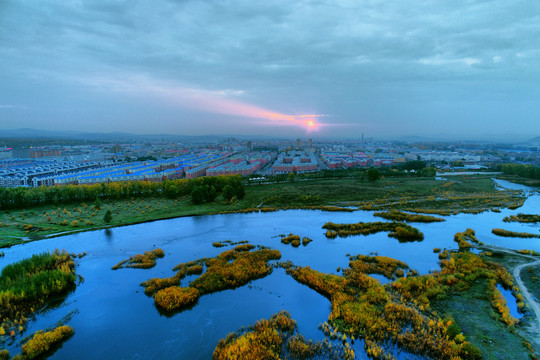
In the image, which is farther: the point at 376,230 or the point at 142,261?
the point at 376,230

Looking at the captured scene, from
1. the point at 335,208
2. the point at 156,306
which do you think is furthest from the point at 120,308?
the point at 335,208

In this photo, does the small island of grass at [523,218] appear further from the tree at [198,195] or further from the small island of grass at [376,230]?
the tree at [198,195]

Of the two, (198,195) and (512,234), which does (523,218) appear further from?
(198,195)

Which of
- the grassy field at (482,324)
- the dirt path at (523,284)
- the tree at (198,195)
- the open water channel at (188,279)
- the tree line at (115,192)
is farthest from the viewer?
the tree at (198,195)

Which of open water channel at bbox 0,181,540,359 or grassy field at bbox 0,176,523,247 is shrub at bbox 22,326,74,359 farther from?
grassy field at bbox 0,176,523,247

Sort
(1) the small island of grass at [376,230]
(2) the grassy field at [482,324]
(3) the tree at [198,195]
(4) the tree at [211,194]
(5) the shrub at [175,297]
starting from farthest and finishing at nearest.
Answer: (4) the tree at [211,194] → (3) the tree at [198,195] → (1) the small island of grass at [376,230] → (5) the shrub at [175,297] → (2) the grassy field at [482,324]

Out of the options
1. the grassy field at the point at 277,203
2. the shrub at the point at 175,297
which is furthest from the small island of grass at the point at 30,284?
the grassy field at the point at 277,203

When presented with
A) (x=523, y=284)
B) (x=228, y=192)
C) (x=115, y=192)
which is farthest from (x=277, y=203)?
(x=523, y=284)
